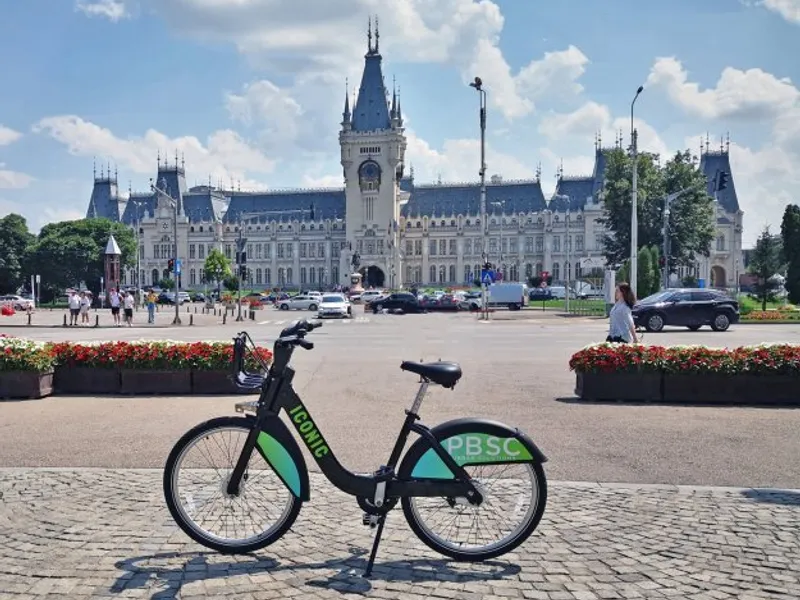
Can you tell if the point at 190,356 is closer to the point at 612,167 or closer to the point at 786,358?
the point at 786,358

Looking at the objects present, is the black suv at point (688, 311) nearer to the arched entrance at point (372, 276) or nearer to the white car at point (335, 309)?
the white car at point (335, 309)

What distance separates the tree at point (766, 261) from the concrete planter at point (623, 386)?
43054 millimetres

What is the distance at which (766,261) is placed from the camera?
53.4m

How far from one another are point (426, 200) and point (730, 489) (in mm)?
140681

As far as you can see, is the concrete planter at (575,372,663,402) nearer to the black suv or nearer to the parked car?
the black suv

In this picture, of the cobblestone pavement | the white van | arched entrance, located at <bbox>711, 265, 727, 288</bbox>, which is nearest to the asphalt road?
the cobblestone pavement

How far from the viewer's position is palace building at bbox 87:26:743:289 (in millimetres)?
129750

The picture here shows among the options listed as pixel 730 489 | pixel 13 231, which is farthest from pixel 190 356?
pixel 13 231

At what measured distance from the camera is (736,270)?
125m

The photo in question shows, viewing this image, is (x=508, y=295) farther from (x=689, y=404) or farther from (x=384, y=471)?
(x=384, y=471)

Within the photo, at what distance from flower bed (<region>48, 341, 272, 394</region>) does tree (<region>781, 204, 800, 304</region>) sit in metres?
50.8

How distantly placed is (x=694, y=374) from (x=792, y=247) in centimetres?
4856

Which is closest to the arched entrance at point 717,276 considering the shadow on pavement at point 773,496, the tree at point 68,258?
the tree at point 68,258

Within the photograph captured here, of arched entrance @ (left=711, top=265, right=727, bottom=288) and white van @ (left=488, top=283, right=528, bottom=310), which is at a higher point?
arched entrance @ (left=711, top=265, right=727, bottom=288)
